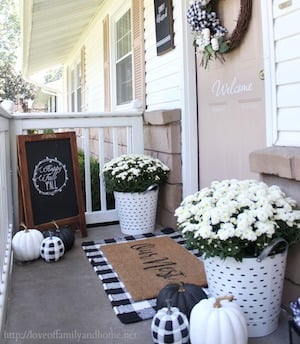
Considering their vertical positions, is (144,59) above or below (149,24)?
below

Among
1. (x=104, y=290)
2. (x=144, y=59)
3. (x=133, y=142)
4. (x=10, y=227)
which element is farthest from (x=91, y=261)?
(x=144, y=59)

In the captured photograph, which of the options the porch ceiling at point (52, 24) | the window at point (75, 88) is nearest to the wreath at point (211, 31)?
the porch ceiling at point (52, 24)

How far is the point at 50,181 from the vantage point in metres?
3.28

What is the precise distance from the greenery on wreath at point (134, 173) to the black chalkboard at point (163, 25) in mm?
971

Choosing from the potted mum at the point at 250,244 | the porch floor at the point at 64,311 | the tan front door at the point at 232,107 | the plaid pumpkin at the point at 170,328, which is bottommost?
the porch floor at the point at 64,311

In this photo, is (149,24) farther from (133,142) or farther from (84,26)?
(84,26)

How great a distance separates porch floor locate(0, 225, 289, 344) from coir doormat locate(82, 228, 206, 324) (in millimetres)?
56

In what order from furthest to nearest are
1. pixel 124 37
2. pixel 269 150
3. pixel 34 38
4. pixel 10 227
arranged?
pixel 34 38, pixel 124 37, pixel 10 227, pixel 269 150

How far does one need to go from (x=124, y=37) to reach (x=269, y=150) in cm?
361

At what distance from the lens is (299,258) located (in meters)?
1.87

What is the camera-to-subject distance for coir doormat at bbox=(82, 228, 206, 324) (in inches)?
81.3

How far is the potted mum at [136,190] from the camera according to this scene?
3.26m

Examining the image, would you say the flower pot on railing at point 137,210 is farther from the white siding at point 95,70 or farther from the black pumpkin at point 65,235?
the white siding at point 95,70

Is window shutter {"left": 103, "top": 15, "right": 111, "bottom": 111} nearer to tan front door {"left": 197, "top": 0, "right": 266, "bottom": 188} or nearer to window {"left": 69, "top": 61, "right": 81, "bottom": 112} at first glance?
tan front door {"left": 197, "top": 0, "right": 266, "bottom": 188}
